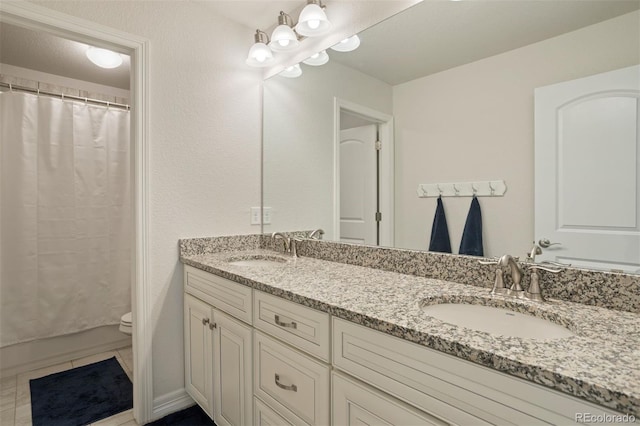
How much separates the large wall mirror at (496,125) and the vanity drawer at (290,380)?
2.19 ft

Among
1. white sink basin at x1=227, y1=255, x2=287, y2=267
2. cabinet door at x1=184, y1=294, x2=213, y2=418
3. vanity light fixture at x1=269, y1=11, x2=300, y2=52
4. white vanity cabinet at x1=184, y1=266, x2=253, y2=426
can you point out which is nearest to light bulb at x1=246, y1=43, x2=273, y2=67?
vanity light fixture at x1=269, y1=11, x2=300, y2=52

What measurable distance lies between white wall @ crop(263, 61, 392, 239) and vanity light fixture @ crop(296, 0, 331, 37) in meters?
0.18

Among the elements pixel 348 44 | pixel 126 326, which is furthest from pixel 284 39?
pixel 126 326

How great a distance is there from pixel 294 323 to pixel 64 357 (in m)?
2.38

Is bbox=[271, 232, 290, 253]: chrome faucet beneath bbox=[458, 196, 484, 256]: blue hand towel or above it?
beneath

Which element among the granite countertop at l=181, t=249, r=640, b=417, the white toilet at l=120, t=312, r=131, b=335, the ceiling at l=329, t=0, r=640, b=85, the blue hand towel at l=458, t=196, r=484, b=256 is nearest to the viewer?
Answer: the granite countertop at l=181, t=249, r=640, b=417

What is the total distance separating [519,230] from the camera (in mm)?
1150

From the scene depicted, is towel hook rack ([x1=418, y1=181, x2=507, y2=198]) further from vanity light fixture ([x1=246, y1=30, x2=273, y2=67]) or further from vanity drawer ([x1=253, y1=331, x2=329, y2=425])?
vanity light fixture ([x1=246, y1=30, x2=273, y2=67])

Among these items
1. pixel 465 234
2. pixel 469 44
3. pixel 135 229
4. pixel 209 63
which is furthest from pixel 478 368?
pixel 209 63

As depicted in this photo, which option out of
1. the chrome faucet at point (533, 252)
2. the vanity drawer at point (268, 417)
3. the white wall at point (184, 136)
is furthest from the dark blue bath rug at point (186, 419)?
the chrome faucet at point (533, 252)

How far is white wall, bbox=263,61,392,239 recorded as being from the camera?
74.9 inches

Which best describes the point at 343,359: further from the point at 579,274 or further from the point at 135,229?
the point at 135,229

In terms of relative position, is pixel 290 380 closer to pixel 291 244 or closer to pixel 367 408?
pixel 367 408

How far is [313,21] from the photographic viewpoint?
1721 mm
